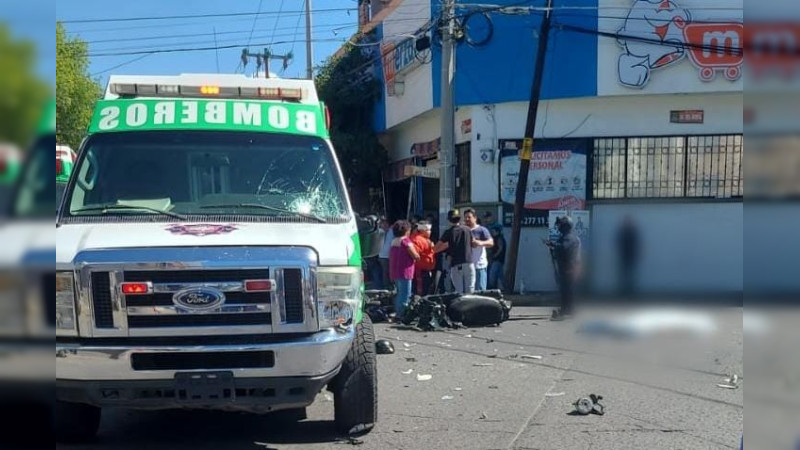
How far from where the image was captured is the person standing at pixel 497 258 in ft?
45.0

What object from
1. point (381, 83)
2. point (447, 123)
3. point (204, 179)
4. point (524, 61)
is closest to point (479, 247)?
point (447, 123)

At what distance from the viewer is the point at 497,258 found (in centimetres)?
1385

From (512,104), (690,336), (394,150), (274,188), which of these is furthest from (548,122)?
(690,336)

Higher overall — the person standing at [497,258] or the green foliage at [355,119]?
the green foliage at [355,119]

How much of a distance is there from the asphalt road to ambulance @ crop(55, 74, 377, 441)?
0.46 metres

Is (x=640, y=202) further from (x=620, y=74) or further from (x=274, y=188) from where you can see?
(x=620, y=74)

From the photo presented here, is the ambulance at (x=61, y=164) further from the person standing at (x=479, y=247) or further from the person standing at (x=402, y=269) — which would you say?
the person standing at (x=479, y=247)

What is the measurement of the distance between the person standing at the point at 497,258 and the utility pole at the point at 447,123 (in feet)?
3.56

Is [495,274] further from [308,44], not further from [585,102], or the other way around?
[308,44]

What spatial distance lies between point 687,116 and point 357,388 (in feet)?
39.7

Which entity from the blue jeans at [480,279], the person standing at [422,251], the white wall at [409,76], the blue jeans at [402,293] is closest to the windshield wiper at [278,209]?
the blue jeans at [402,293]

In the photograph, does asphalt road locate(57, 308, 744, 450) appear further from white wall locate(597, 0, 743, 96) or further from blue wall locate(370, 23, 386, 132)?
blue wall locate(370, 23, 386, 132)

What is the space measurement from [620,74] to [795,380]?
1317 cm

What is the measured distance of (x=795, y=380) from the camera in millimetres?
1935
